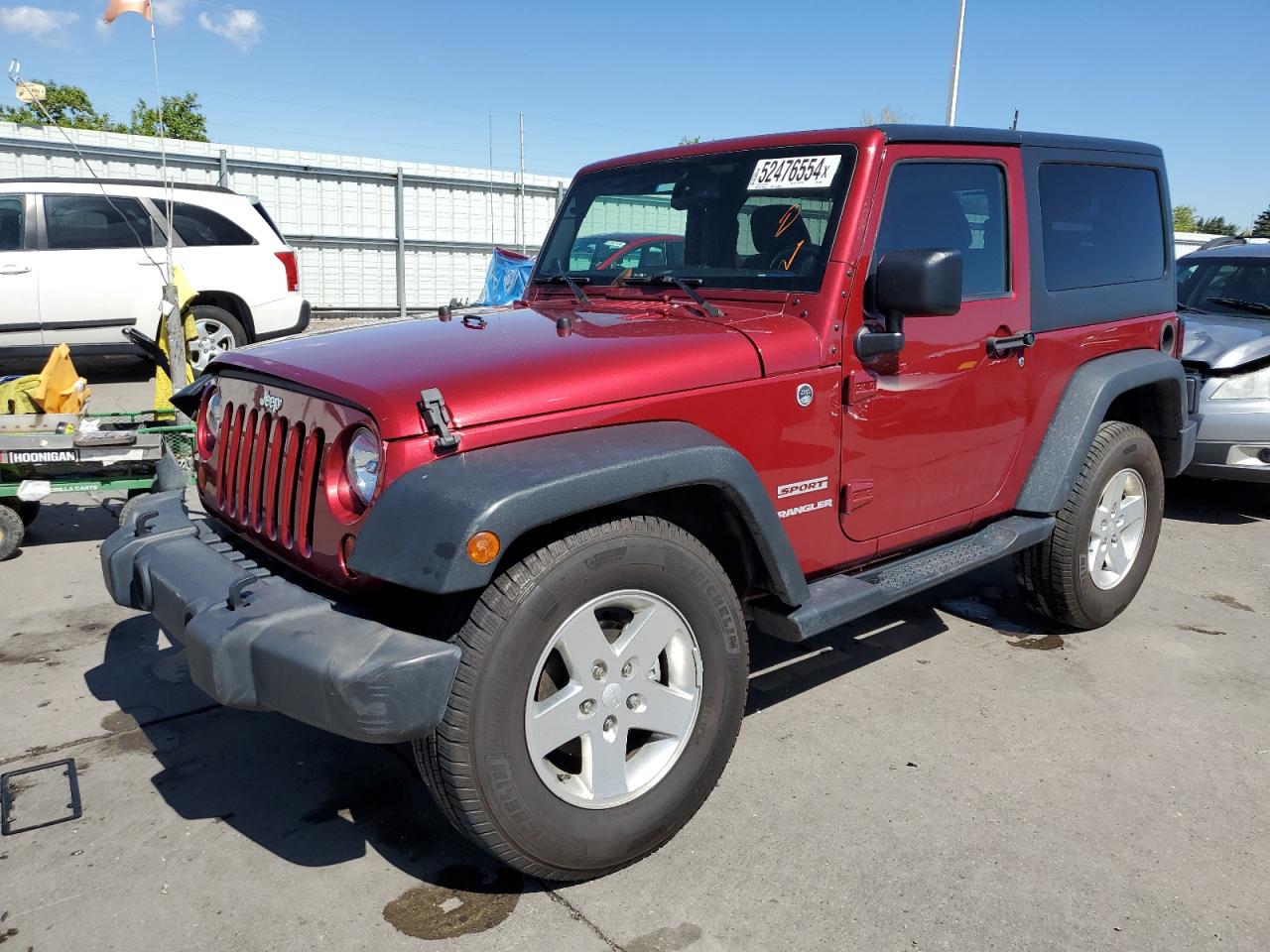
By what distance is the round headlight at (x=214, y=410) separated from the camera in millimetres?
3242

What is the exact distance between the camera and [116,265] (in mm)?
9336

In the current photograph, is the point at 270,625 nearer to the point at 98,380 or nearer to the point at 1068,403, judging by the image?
the point at 1068,403

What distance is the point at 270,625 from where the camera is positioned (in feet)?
7.65

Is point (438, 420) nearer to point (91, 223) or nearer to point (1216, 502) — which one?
point (1216, 502)

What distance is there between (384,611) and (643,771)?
2.67ft

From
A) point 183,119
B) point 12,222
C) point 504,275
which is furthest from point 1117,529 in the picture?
point 183,119

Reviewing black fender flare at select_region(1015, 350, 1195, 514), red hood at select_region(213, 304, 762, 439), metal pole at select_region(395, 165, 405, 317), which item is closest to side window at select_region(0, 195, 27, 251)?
metal pole at select_region(395, 165, 405, 317)

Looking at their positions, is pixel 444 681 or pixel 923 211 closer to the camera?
pixel 444 681

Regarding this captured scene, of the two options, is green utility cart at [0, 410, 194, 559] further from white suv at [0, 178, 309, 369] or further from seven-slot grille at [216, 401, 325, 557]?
white suv at [0, 178, 309, 369]

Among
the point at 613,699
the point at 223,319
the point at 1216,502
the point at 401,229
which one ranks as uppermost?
the point at 401,229

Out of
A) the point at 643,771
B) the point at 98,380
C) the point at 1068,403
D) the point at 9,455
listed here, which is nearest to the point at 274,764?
the point at 643,771

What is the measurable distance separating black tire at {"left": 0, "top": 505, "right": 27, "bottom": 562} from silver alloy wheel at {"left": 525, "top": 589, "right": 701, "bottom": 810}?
3.84 metres

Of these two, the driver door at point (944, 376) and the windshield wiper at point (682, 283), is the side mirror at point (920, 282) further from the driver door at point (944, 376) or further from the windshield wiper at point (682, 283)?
the windshield wiper at point (682, 283)

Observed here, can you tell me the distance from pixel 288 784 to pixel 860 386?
2.20 meters
